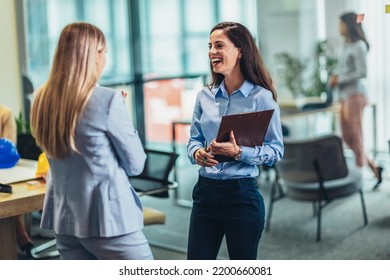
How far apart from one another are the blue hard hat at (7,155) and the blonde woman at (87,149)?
1221 mm

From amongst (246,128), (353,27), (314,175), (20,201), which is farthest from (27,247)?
(353,27)

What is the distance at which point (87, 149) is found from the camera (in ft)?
8.06

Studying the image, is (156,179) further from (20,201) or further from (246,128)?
(246,128)

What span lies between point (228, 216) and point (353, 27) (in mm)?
1438

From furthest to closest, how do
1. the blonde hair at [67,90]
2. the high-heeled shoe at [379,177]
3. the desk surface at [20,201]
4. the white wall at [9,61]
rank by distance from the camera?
the white wall at [9,61], the high-heeled shoe at [379,177], the desk surface at [20,201], the blonde hair at [67,90]

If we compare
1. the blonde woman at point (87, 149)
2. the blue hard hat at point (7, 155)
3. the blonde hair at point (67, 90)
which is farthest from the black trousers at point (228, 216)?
the blue hard hat at point (7, 155)

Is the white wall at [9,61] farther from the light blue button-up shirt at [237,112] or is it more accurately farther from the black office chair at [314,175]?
the light blue button-up shirt at [237,112]

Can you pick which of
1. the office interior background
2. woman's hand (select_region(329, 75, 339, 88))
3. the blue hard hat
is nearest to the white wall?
the office interior background

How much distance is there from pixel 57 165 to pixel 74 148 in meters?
0.13

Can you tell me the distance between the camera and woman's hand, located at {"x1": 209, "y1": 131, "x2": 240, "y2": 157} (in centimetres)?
258

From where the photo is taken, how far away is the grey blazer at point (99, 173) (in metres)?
2.44

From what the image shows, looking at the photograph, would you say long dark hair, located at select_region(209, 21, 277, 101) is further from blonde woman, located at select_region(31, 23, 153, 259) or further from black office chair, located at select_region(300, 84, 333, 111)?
black office chair, located at select_region(300, 84, 333, 111)
